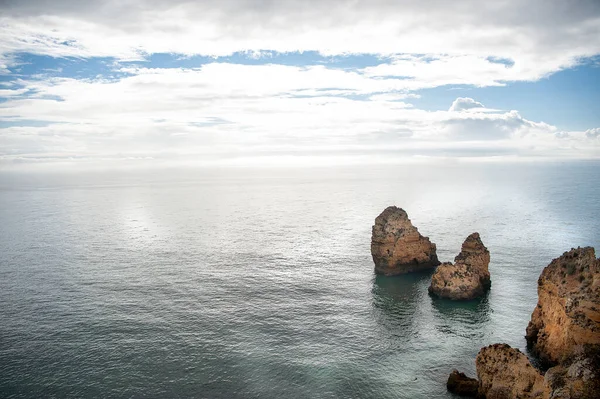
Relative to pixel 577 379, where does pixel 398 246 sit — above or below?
above

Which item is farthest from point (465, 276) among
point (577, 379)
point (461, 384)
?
point (577, 379)

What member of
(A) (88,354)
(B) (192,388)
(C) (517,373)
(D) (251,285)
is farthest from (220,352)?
(C) (517,373)

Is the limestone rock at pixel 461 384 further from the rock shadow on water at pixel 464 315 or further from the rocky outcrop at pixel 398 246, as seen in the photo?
the rocky outcrop at pixel 398 246

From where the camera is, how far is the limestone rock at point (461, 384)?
50.5 metres

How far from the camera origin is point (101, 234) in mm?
149250

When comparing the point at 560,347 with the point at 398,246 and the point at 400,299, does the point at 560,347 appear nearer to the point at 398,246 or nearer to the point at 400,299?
the point at 400,299

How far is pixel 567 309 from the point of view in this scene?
164 feet

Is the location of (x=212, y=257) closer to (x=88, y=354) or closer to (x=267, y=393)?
(x=88, y=354)

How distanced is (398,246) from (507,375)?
52867mm

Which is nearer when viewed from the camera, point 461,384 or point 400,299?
point 461,384

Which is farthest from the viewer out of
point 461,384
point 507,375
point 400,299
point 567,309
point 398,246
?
point 398,246

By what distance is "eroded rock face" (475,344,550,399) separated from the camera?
44.2 meters

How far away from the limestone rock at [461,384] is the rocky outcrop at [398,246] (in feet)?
149

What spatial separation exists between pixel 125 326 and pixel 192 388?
24.5 metres
